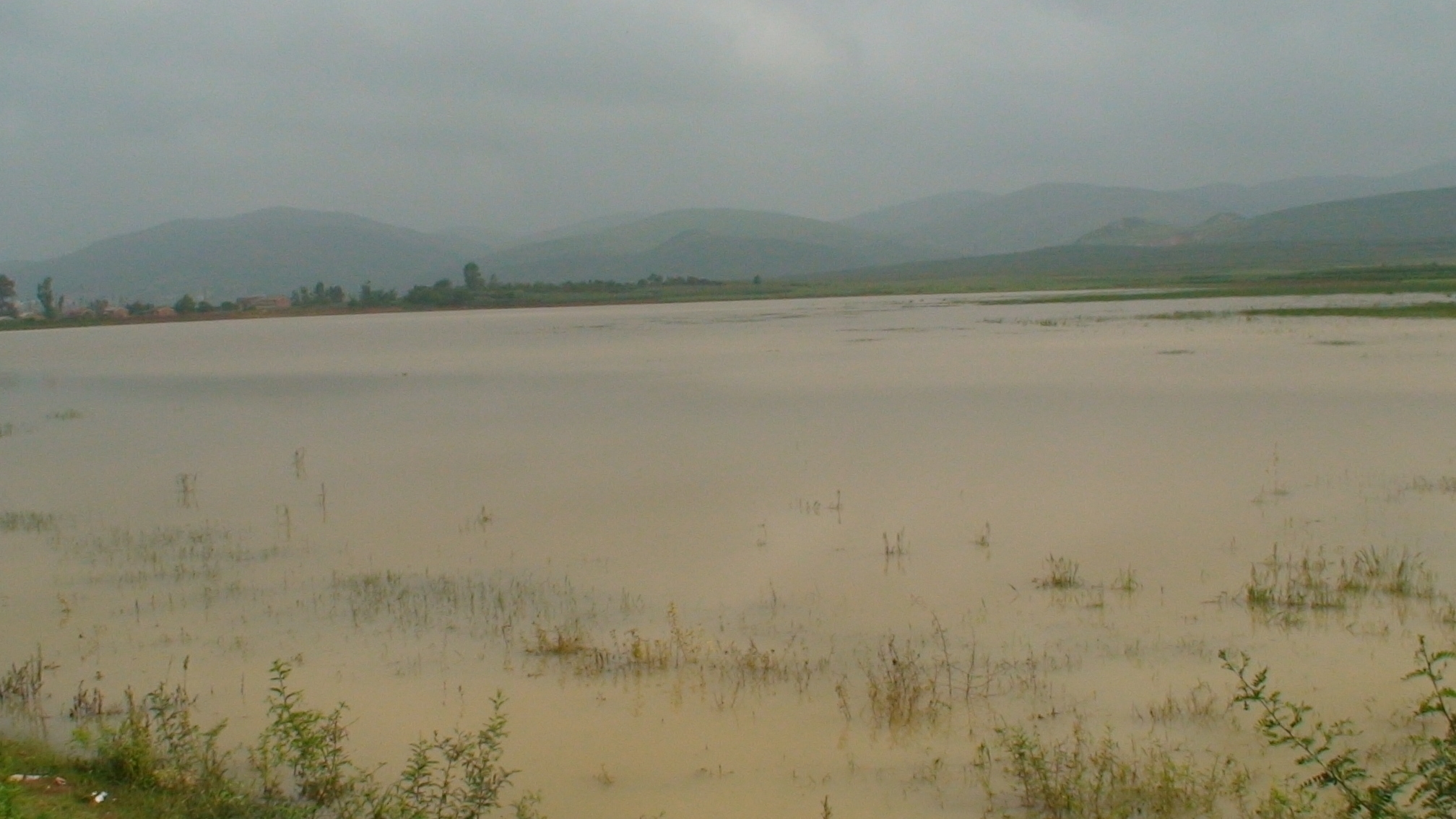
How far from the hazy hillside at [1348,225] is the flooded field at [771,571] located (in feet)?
371

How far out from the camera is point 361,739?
16.6ft

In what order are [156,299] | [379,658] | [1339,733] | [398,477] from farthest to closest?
[156,299] < [398,477] < [379,658] < [1339,733]

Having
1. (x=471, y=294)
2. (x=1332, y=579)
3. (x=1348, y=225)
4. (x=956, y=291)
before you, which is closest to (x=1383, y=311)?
(x=1332, y=579)

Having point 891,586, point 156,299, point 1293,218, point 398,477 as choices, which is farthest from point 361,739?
point 156,299

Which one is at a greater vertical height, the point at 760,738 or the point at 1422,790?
the point at 1422,790

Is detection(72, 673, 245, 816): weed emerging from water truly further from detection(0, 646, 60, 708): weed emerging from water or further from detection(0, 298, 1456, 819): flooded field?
detection(0, 646, 60, 708): weed emerging from water

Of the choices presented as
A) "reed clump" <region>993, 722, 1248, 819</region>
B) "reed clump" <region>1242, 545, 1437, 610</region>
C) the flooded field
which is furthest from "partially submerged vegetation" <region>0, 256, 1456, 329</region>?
"reed clump" <region>993, 722, 1248, 819</region>

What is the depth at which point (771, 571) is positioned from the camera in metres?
7.45

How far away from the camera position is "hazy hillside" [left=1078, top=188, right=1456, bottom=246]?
11625 cm

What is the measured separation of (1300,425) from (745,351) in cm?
1535

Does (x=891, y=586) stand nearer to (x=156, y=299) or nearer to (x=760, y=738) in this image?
(x=760, y=738)

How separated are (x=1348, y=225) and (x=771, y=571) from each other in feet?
451

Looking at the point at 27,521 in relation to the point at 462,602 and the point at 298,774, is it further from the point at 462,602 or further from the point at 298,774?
the point at 298,774

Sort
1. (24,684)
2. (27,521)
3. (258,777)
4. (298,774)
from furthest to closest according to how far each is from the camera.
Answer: (27,521) → (24,684) → (258,777) → (298,774)
